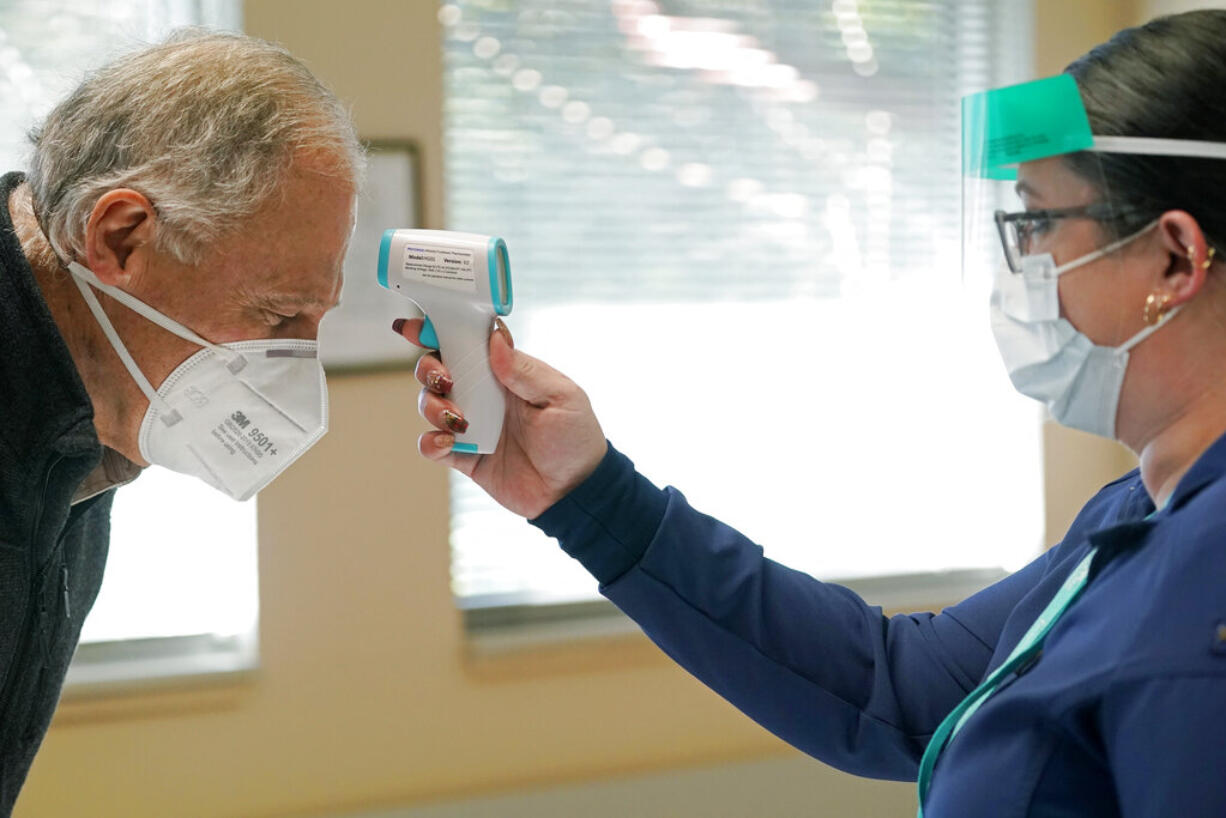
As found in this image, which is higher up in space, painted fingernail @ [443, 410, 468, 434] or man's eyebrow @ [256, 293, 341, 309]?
man's eyebrow @ [256, 293, 341, 309]

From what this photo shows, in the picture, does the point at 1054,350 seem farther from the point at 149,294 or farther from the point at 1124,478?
the point at 149,294

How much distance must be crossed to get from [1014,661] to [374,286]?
2.08 metres

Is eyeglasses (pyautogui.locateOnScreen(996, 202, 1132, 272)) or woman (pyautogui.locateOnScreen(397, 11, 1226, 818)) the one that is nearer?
woman (pyautogui.locateOnScreen(397, 11, 1226, 818))

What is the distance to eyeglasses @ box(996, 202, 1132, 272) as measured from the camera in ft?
3.62

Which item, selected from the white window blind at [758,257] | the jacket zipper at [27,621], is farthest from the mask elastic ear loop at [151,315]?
the white window blind at [758,257]

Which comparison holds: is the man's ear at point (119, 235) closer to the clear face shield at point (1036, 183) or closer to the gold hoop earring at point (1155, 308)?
the clear face shield at point (1036, 183)

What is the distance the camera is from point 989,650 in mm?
1515

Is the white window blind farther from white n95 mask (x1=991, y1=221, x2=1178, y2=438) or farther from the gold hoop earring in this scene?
the gold hoop earring

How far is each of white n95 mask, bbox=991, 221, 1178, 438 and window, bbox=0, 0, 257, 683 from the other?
2.07m

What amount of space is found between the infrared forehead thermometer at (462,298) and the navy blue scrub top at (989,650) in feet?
0.53

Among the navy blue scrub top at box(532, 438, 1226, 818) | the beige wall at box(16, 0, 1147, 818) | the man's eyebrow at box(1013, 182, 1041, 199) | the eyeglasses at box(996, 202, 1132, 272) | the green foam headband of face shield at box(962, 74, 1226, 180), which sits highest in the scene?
the green foam headband of face shield at box(962, 74, 1226, 180)

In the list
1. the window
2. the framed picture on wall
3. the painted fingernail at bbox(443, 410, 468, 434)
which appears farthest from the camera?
the framed picture on wall

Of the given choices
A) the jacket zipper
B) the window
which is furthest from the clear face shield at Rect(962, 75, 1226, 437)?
the window

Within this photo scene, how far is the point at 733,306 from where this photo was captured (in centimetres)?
329
